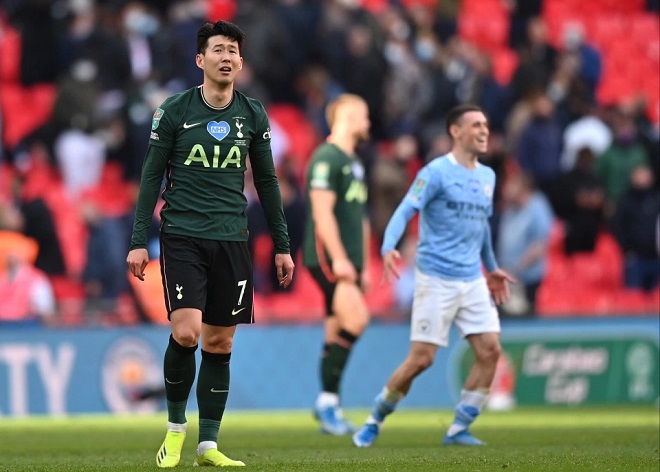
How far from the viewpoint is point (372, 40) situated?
70.2ft

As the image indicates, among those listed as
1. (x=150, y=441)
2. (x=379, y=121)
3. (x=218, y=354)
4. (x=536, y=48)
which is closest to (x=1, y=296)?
(x=150, y=441)

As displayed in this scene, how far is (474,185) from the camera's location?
10148 mm

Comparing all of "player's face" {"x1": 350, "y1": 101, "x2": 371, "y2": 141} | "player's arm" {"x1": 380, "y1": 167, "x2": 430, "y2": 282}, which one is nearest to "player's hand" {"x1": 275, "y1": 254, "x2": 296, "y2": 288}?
"player's arm" {"x1": 380, "y1": 167, "x2": 430, "y2": 282}

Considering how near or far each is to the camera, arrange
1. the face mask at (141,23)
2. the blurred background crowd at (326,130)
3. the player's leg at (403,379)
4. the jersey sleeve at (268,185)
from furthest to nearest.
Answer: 1. the face mask at (141,23)
2. the blurred background crowd at (326,130)
3. the player's leg at (403,379)
4. the jersey sleeve at (268,185)

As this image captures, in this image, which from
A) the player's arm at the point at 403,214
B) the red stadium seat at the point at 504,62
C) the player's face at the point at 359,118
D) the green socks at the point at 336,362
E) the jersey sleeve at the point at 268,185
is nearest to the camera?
the jersey sleeve at the point at 268,185

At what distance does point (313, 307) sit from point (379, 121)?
384 cm

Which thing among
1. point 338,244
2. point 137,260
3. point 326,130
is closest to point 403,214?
point 338,244

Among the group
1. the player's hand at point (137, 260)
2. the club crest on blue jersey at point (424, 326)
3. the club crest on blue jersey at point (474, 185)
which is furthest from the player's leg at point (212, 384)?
the club crest on blue jersey at point (474, 185)

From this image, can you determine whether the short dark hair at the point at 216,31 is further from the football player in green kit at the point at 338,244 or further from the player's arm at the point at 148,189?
the football player in green kit at the point at 338,244

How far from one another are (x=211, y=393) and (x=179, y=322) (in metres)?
0.59

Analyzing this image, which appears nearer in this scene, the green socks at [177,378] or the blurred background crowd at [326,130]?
the green socks at [177,378]

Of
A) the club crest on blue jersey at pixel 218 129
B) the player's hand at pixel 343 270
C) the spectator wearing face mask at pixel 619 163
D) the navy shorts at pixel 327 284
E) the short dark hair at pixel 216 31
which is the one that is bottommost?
the navy shorts at pixel 327 284

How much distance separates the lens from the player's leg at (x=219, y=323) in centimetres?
805

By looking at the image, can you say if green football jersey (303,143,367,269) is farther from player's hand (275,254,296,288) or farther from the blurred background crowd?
the blurred background crowd
